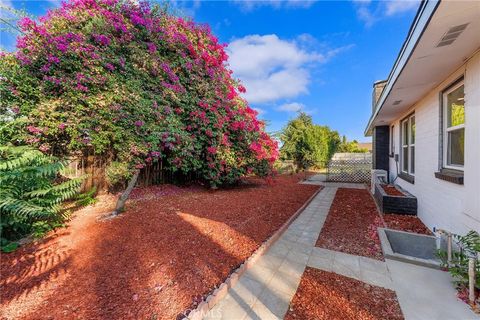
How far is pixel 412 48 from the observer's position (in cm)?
245

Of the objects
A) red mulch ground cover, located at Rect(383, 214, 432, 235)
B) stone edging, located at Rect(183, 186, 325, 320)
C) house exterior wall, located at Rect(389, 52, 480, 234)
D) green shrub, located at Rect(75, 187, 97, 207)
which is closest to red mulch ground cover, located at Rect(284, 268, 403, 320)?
stone edging, located at Rect(183, 186, 325, 320)

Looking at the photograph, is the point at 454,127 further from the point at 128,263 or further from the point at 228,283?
the point at 128,263

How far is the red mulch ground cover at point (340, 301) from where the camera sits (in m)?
1.74

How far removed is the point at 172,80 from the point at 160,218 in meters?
4.22

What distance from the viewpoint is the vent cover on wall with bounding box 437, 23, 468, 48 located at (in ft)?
6.52

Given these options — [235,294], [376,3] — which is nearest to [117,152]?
[235,294]

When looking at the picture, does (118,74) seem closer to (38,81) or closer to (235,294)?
(38,81)

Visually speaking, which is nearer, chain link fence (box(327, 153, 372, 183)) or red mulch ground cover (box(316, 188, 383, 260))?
red mulch ground cover (box(316, 188, 383, 260))

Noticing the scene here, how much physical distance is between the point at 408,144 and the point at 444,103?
2765mm

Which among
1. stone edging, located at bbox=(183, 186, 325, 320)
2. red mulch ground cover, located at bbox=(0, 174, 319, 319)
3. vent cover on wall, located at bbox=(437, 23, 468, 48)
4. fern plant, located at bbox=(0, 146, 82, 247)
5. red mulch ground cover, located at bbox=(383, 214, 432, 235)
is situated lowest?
red mulch ground cover, located at bbox=(383, 214, 432, 235)

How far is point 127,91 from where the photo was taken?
482cm

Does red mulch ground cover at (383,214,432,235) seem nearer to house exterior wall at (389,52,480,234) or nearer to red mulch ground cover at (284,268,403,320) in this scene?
house exterior wall at (389,52,480,234)

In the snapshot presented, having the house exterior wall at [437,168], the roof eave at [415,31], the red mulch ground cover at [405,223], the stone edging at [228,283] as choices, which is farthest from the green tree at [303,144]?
the stone edging at [228,283]

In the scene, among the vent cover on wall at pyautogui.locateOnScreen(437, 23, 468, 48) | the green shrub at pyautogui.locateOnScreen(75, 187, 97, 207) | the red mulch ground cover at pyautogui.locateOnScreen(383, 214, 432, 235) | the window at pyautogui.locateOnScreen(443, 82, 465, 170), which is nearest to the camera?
the vent cover on wall at pyautogui.locateOnScreen(437, 23, 468, 48)
